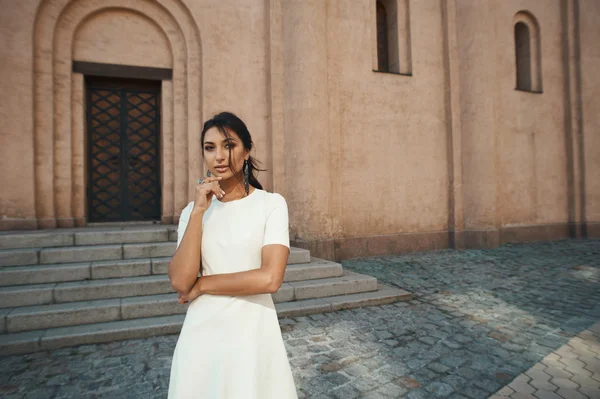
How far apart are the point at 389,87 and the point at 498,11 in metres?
5.24

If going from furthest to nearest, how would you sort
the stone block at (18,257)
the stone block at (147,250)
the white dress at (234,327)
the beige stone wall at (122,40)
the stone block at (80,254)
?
the beige stone wall at (122,40), the stone block at (147,250), the stone block at (80,254), the stone block at (18,257), the white dress at (234,327)

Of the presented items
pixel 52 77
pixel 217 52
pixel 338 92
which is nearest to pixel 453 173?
pixel 338 92

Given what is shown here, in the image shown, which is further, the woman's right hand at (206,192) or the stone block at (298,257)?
the stone block at (298,257)

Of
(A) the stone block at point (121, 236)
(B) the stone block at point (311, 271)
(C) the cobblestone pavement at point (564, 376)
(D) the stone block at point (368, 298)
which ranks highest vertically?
(A) the stone block at point (121, 236)

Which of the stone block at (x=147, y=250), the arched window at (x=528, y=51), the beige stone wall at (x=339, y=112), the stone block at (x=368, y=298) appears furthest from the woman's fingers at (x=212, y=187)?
the arched window at (x=528, y=51)

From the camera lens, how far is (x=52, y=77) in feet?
22.7

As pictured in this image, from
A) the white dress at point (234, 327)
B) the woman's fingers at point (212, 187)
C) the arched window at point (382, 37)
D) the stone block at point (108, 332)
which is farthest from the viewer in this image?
the arched window at point (382, 37)

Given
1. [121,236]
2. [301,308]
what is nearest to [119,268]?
[121,236]

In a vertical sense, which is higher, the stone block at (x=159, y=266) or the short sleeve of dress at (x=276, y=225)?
the short sleeve of dress at (x=276, y=225)

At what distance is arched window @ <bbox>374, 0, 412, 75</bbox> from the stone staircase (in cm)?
686

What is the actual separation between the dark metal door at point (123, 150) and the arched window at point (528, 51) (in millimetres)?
12365

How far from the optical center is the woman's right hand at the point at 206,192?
1.46 m

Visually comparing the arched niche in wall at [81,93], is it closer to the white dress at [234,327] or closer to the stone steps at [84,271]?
the stone steps at [84,271]

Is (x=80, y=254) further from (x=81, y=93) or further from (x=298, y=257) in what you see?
(x=81, y=93)
